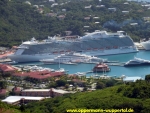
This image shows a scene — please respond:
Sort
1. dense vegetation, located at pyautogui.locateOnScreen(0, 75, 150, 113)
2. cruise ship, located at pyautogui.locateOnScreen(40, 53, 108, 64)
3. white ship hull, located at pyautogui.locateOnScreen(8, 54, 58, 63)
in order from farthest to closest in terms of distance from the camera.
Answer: white ship hull, located at pyautogui.locateOnScreen(8, 54, 58, 63), cruise ship, located at pyautogui.locateOnScreen(40, 53, 108, 64), dense vegetation, located at pyautogui.locateOnScreen(0, 75, 150, 113)

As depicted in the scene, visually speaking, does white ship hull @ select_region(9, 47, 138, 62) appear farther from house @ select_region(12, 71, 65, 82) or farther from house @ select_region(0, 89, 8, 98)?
house @ select_region(0, 89, 8, 98)

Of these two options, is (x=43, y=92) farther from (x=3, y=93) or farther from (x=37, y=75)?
(x=37, y=75)

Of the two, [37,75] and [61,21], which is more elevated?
[61,21]

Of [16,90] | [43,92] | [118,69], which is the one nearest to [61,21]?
[118,69]

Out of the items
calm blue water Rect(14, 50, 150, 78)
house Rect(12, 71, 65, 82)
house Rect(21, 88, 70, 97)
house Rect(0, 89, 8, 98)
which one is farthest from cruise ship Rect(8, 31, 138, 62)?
house Rect(21, 88, 70, 97)

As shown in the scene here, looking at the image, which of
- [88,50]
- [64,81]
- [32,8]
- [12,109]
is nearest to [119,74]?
[64,81]
